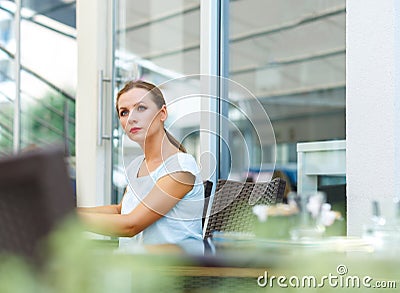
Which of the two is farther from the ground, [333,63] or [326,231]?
[333,63]

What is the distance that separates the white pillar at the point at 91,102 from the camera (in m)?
5.11

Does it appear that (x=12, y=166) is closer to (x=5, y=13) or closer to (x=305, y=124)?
(x=305, y=124)

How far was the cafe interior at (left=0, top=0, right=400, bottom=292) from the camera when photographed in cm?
67

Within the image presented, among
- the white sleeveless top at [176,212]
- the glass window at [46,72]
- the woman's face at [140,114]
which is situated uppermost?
the glass window at [46,72]

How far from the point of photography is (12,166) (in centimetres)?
71

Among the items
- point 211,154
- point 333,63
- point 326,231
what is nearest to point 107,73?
point 211,154

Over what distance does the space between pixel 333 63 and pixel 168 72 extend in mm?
1168

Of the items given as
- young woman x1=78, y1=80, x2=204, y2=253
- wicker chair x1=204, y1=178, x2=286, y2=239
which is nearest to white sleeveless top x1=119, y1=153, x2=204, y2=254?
young woman x1=78, y1=80, x2=204, y2=253

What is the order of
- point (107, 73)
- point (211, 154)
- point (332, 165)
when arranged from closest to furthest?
point (332, 165) < point (211, 154) < point (107, 73)

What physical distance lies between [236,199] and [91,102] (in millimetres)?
2084

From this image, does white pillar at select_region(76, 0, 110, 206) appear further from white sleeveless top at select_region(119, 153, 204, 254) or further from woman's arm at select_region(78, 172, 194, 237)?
woman's arm at select_region(78, 172, 194, 237)

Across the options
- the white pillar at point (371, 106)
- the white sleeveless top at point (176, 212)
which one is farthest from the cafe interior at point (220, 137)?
the white sleeveless top at point (176, 212)

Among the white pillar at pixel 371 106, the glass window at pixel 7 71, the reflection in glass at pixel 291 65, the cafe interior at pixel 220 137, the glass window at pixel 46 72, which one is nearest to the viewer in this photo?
the cafe interior at pixel 220 137

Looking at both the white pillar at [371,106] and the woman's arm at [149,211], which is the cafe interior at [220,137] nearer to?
the white pillar at [371,106]
